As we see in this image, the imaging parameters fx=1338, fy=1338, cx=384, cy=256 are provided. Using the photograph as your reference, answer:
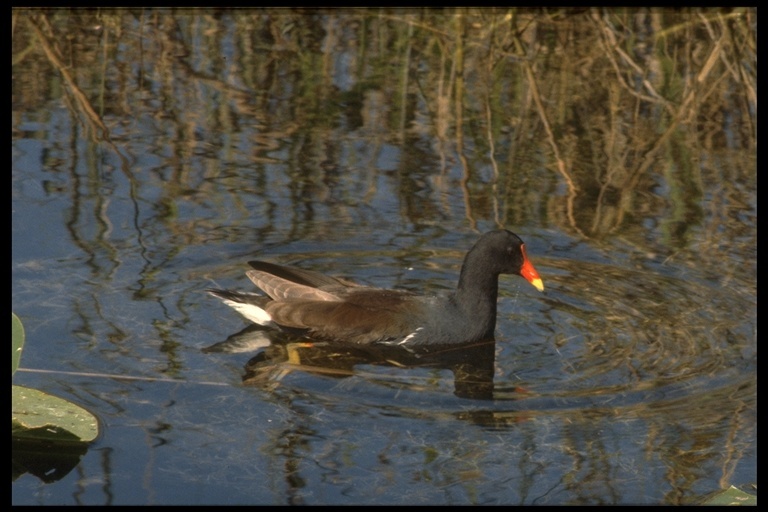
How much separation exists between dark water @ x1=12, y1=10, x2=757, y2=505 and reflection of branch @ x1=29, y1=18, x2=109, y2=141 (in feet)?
0.12

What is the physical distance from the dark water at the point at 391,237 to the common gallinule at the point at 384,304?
0.46ft

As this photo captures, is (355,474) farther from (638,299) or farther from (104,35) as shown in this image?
(104,35)

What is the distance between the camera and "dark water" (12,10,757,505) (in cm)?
513

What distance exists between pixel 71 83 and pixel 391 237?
10.2 ft

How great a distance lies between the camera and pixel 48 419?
4.91 meters

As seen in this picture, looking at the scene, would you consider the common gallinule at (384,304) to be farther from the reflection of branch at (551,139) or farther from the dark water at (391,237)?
the reflection of branch at (551,139)

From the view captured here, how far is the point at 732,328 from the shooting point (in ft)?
21.4

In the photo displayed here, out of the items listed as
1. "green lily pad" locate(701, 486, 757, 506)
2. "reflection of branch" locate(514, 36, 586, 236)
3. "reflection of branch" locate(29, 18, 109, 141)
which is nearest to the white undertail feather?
"reflection of branch" locate(514, 36, 586, 236)

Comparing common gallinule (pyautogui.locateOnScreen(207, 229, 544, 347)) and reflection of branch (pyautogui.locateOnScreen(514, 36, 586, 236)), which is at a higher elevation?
reflection of branch (pyautogui.locateOnScreen(514, 36, 586, 236))

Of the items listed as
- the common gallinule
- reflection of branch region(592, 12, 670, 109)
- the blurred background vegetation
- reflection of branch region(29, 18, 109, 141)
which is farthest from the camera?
reflection of branch region(592, 12, 670, 109)

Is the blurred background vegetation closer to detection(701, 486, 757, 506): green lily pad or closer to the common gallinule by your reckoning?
the common gallinule

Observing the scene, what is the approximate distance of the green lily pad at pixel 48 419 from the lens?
4.85 m

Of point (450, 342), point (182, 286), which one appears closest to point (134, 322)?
point (182, 286)

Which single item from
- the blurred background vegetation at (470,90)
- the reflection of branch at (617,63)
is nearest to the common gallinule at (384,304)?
the blurred background vegetation at (470,90)
